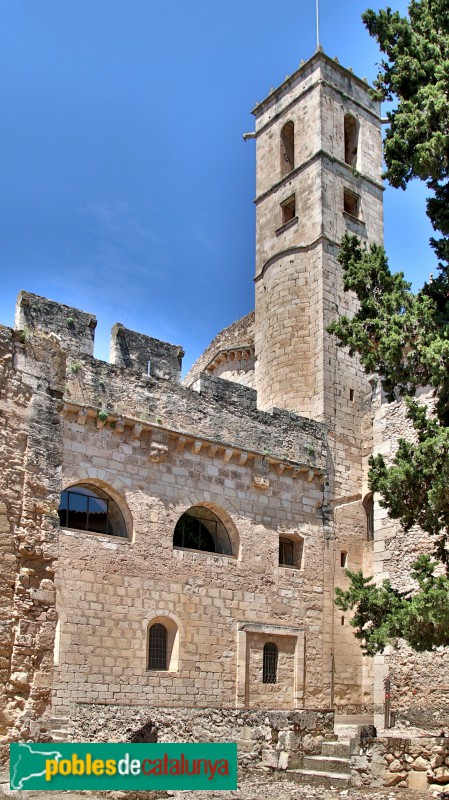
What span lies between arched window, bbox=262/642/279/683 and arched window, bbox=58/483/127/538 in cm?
424

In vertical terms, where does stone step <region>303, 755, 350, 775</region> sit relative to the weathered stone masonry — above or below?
below

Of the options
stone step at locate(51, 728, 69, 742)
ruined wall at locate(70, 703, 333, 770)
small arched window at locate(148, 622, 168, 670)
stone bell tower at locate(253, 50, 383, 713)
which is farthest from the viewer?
stone bell tower at locate(253, 50, 383, 713)

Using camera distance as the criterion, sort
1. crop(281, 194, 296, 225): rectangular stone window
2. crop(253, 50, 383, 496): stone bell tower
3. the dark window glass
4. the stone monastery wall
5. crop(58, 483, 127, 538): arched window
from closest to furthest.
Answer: the stone monastery wall, crop(58, 483, 127, 538): arched window, the dark window glass, crop(253, 50, 383, 496): stone bell tower, crop(281, 194, 296, 225): rectangular stone window

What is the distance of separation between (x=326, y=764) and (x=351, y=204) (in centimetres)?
1484

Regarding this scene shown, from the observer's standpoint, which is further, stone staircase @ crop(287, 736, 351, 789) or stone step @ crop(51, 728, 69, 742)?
stone staircase @ crop(287, 736, 351, 789)

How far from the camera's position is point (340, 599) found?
12141mm

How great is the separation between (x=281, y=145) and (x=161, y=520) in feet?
41.4

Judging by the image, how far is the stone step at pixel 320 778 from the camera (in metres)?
13.2

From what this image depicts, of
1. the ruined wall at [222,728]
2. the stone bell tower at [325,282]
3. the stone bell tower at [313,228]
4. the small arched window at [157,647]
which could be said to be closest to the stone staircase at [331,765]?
the ruined wall at [222,728]

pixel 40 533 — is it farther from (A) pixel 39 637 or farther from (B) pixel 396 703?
(B) pixel 396 703

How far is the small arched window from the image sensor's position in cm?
1593

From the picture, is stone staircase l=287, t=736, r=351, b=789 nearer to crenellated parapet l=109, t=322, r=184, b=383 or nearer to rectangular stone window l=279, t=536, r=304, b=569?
rectangular stone window l=279, t=536, r=304, b=569

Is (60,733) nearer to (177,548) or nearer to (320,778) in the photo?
(320,778)

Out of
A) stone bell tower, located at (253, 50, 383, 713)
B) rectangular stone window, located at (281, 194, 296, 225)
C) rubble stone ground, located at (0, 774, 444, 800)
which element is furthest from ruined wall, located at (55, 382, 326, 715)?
rectangular stone window, located at (281, 194, 296, 225)
